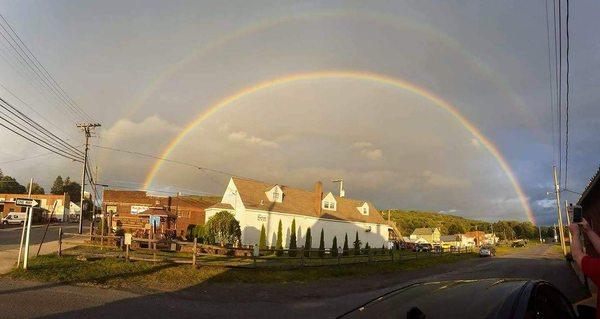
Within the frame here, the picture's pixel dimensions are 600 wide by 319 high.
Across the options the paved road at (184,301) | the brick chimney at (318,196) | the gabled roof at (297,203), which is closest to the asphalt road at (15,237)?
the paved road at (184,301)

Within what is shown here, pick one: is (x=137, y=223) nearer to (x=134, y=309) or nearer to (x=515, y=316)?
(x=134, y=309)

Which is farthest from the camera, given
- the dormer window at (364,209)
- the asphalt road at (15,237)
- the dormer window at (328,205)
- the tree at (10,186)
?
the tree at (10,186)

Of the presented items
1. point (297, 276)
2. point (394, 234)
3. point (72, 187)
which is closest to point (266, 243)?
point (297, 276)

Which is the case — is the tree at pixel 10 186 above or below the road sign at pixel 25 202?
above

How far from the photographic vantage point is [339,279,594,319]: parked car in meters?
3.32

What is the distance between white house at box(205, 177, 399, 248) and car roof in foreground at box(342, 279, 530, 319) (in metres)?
42.0

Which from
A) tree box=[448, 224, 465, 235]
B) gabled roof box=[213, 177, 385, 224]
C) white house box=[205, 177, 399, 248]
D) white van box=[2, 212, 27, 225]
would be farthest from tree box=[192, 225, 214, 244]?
tree box=[448, 224, 465, 235]

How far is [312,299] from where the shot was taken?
50.6 ft

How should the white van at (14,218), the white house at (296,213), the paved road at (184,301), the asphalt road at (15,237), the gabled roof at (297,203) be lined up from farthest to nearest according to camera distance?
the white van at (14,218) → the gabled roof at (297,203) → the white house at (296,213) → the asphalt road at (15,237) → the paved road at (184,301)


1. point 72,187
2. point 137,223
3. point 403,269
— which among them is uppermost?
point 72,187

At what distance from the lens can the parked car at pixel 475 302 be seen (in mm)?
3322

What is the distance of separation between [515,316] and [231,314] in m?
9.53

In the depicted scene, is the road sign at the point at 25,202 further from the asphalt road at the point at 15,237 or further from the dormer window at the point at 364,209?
the dormer window at the point at 364,209

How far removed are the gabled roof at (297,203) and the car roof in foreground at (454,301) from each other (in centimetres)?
4238
